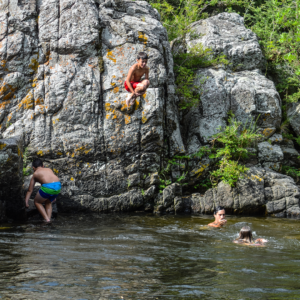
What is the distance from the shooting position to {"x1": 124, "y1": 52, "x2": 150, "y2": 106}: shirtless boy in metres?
8.52

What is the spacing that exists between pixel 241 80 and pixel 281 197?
16.5ft

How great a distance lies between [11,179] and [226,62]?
942 cm

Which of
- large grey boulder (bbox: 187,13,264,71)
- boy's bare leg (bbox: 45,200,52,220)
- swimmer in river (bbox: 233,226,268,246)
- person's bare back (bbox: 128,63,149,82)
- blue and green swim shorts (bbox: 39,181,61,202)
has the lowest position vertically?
swimmer in river (bbox: 233,226,268,246)

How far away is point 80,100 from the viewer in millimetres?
10766

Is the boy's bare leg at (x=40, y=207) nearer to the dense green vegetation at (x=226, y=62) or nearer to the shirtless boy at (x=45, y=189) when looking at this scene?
the shirtless boy at (x=45, y=189)

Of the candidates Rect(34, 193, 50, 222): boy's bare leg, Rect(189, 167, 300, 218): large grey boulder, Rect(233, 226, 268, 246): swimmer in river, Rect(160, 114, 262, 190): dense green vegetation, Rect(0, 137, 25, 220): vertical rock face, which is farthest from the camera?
Rect(160, 114, 262, 190): dense green vegetation

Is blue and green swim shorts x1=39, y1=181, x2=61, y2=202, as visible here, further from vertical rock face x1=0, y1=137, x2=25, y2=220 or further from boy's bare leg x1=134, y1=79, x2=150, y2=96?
boy's bare leg x1=134, y1=79, x2=150, y2=96

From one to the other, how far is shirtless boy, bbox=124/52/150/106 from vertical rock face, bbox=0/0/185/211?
1.92 m

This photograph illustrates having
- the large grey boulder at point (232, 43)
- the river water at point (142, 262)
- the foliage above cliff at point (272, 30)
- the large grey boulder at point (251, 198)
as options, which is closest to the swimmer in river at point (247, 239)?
the river water at point (142, 262)

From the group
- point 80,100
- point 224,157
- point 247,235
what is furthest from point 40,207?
point 224,157

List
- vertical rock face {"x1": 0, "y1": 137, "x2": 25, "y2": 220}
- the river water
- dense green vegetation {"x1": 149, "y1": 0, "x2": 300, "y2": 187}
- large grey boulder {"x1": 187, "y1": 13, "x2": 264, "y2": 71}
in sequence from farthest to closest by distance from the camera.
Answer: large grey boulder {"x1": 187, "y1": 13, "x2": 264, "y2": 71}, dense green vegetation {"x1": 149, "y1": 0, "x2": 300, "y2": 187}, vertical rock face {"x1": 0, "y1": 137, "x2": 25, "y2": 220}, the river water

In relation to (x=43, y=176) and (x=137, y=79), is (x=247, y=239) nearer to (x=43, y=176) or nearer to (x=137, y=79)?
(x=137, y=79)

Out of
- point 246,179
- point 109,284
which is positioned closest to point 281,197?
point 246,179

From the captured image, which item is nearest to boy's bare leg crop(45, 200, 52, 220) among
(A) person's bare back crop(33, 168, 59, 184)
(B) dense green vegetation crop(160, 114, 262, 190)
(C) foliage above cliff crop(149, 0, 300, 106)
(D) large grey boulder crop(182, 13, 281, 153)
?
(A) person's bare back crop(33, 168, 59, 184)
